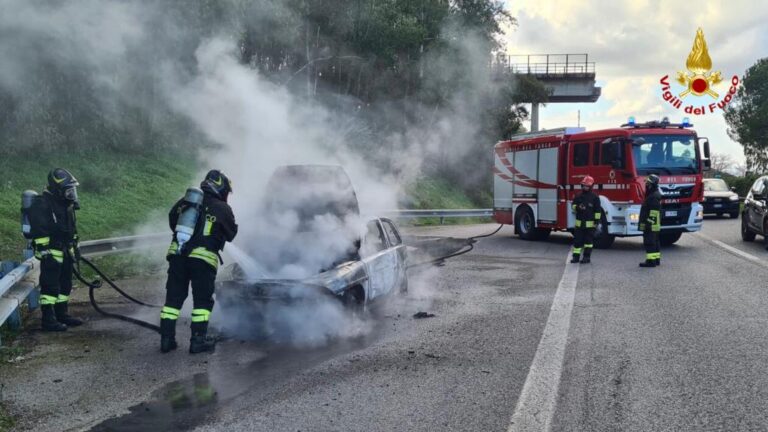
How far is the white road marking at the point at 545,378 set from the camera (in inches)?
159

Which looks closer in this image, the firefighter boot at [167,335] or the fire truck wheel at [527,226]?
the firefighter boot at [167,335]

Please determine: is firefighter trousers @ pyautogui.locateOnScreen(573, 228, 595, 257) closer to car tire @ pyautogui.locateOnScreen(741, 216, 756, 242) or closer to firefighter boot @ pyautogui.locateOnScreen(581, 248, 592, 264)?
firefighter boot @ pyautogui.locateOnScreen(581, 248, 592, 264)

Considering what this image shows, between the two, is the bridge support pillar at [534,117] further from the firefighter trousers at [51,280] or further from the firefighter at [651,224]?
the firefighter trousers at [51,280]

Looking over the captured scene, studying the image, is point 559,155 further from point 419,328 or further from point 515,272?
point 419,328

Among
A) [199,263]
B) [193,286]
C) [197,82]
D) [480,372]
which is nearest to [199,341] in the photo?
[193,286]

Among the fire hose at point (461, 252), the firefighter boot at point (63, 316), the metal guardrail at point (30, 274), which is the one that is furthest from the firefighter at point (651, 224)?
the firefighter boot at point (63, 316)

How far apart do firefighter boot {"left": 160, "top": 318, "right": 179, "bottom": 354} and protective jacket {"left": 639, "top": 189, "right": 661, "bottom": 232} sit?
335 inches

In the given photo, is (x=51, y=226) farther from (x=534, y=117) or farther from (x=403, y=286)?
(x=534, y=117)

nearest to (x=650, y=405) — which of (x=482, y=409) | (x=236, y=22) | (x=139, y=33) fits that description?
(x=482, y=409)

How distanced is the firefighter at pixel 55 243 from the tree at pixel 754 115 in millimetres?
51521

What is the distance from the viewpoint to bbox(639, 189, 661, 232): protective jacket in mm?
11484

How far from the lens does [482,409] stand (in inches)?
168

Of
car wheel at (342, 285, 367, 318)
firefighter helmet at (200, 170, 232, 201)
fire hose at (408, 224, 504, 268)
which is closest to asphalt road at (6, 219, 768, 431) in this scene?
car wheel at (342, 285, 367, 318)

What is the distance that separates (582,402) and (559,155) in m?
11.8
